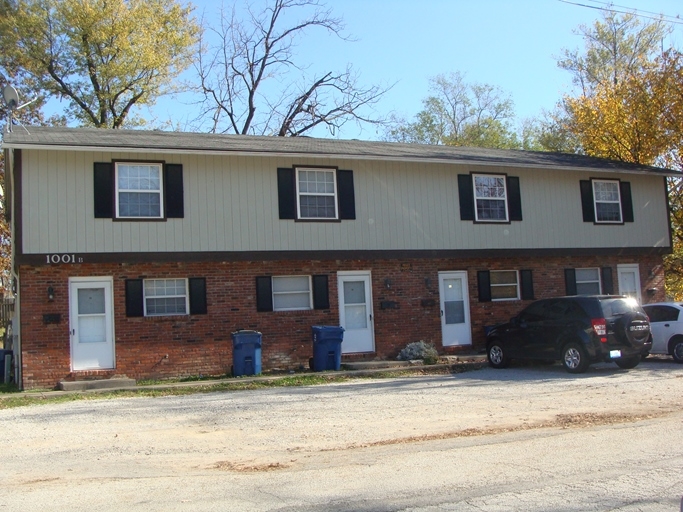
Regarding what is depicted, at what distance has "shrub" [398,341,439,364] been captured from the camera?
18.5 metres

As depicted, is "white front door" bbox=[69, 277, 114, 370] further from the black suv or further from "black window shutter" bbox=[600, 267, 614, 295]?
"black window shutter" bbox=[600, 267, 614, 295]

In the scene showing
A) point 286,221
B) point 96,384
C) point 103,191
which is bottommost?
point 96,384

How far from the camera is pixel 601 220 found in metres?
22.9

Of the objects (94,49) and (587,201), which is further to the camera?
(94,49)

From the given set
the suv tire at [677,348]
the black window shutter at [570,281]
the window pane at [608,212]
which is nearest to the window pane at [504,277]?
the black window shutter at [570,281]

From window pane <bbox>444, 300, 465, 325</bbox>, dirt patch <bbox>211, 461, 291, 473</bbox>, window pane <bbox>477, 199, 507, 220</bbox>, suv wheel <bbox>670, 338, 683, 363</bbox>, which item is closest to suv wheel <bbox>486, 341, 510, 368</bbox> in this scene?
window pane <bbox>444, 300, 465, 325</bbox>

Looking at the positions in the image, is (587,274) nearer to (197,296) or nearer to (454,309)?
(454,309)

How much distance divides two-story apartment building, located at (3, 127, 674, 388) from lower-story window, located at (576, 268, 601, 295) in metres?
0.04

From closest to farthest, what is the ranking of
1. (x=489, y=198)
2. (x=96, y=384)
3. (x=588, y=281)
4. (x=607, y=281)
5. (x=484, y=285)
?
(x=96, y=384) < (x=484, y=285) < (x=489, y=198) < (x=588, y=281) < (x=607, y=281)

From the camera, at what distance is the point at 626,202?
2350 centimetres

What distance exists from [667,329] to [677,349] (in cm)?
53

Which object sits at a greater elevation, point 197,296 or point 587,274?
point 587,274

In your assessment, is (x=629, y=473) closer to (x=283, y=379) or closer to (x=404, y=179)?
(x=283, y=379)

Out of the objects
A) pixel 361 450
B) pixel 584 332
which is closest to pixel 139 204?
pixel 361 450
